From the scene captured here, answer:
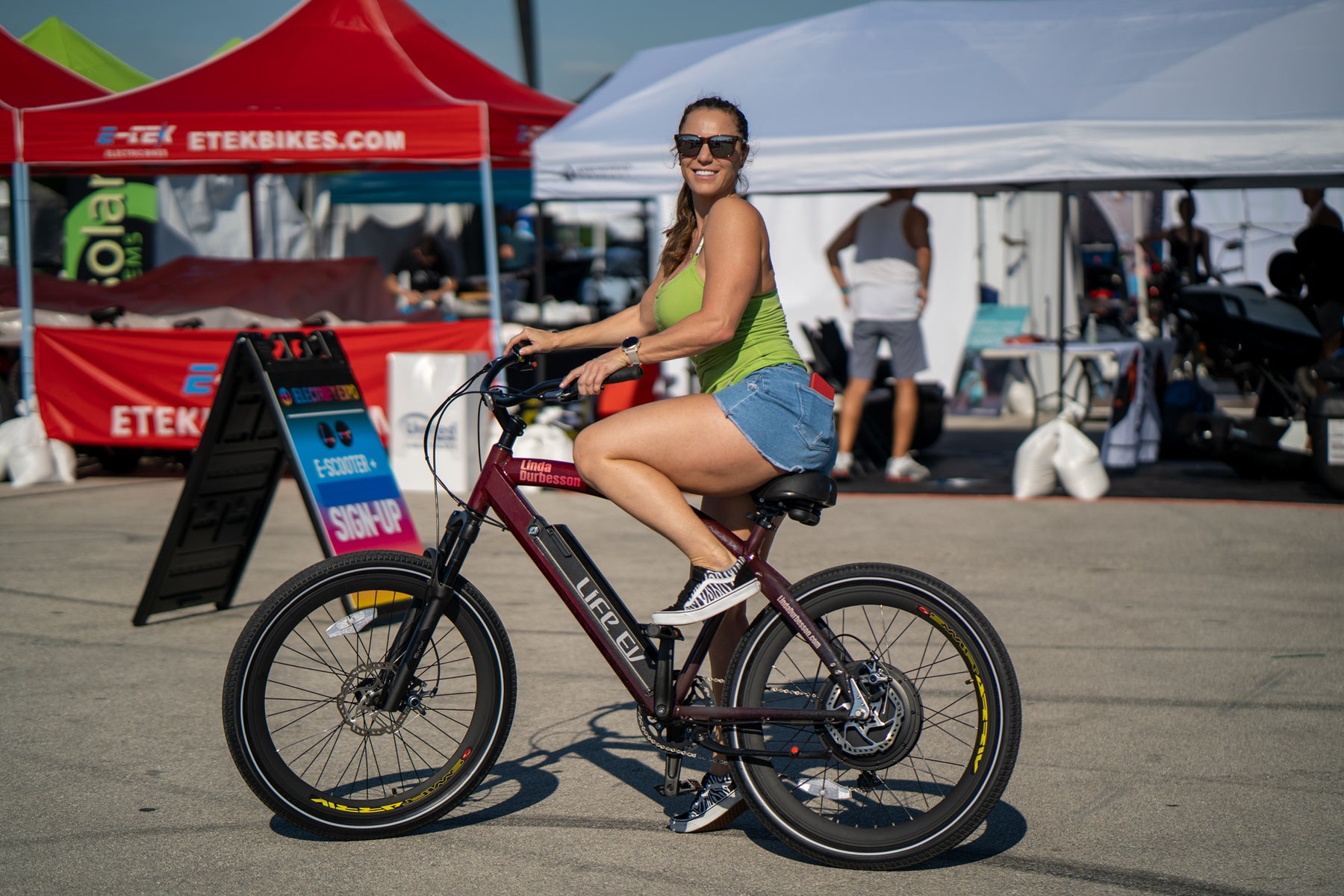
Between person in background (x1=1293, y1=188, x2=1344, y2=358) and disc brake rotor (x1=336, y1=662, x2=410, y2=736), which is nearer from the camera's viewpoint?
disc brake rotor (x1=336, y1=662, x2=410, y2=736)

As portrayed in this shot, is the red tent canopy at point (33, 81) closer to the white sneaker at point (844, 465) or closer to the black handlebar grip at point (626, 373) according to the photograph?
the white sneaker at point (844, 465)

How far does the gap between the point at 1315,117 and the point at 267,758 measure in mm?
7881

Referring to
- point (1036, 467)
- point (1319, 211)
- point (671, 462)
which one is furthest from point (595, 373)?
point (1319, 211)

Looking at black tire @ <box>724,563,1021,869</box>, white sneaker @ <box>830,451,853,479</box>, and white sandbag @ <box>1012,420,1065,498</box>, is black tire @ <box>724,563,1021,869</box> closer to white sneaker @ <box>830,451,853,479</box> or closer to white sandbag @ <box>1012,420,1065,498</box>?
white sandbag @ <box>1012,420,1065,498</box>

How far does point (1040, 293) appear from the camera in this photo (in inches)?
674

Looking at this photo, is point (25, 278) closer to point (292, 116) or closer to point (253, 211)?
point (292, 116)

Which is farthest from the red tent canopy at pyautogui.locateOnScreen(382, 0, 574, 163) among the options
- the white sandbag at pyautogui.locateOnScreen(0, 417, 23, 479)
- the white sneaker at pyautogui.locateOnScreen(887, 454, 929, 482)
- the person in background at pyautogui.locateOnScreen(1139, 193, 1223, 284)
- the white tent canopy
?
the person in background at pyautogui.locateOnScreen(1139, 193, 1223, 284)

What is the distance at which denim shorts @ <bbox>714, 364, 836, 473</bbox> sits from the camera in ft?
11.5

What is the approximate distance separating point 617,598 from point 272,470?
9.91 ft

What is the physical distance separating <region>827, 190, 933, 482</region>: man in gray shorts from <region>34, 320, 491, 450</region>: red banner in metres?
2.81

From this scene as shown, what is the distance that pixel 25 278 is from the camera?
10.6m

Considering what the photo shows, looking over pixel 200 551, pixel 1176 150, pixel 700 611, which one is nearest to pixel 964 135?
pixel 1176 150

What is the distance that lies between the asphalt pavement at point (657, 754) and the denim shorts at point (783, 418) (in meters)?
1.05

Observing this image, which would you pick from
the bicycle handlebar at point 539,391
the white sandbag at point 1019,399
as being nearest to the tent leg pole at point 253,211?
the white sandbag at point 1019,399
